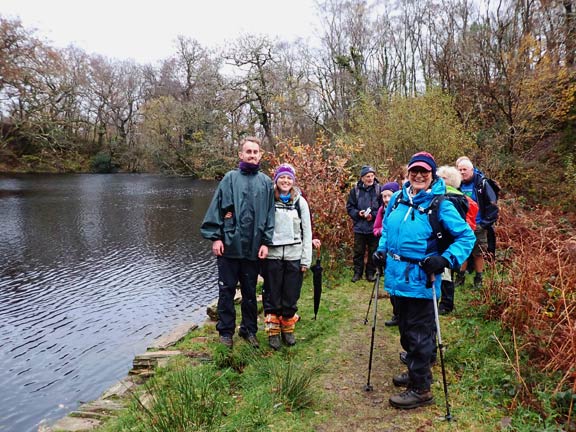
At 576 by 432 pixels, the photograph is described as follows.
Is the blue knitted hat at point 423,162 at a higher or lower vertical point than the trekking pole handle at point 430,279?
higher

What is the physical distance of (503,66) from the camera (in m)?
11.6

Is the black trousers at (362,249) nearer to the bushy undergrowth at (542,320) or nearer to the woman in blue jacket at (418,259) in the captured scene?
the bushy undergrowth at (542,320)

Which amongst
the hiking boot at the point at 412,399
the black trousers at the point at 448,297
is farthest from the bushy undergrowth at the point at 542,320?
the hiking boot at the point at 412,399

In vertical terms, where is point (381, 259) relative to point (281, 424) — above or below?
above

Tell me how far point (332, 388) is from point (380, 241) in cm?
138

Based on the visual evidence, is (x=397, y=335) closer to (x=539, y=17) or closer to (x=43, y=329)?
(x=43, y=329)

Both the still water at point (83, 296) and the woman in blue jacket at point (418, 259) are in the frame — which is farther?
the still water at point (83, 296)

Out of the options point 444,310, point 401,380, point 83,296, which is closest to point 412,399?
point 401,380

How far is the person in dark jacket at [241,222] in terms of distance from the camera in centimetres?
402

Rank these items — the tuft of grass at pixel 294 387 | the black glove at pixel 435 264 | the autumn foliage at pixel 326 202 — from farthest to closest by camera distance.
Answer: the autumn foliage at pixel 326 202 < the tuft of grass at pixel 294 387 < the black glove at pixel 435 264

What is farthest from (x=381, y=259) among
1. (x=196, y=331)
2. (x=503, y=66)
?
(x=503, y=66)

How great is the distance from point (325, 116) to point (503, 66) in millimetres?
14546

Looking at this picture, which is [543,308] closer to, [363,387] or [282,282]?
[363,387]

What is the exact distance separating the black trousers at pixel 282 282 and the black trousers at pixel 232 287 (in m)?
0.15
